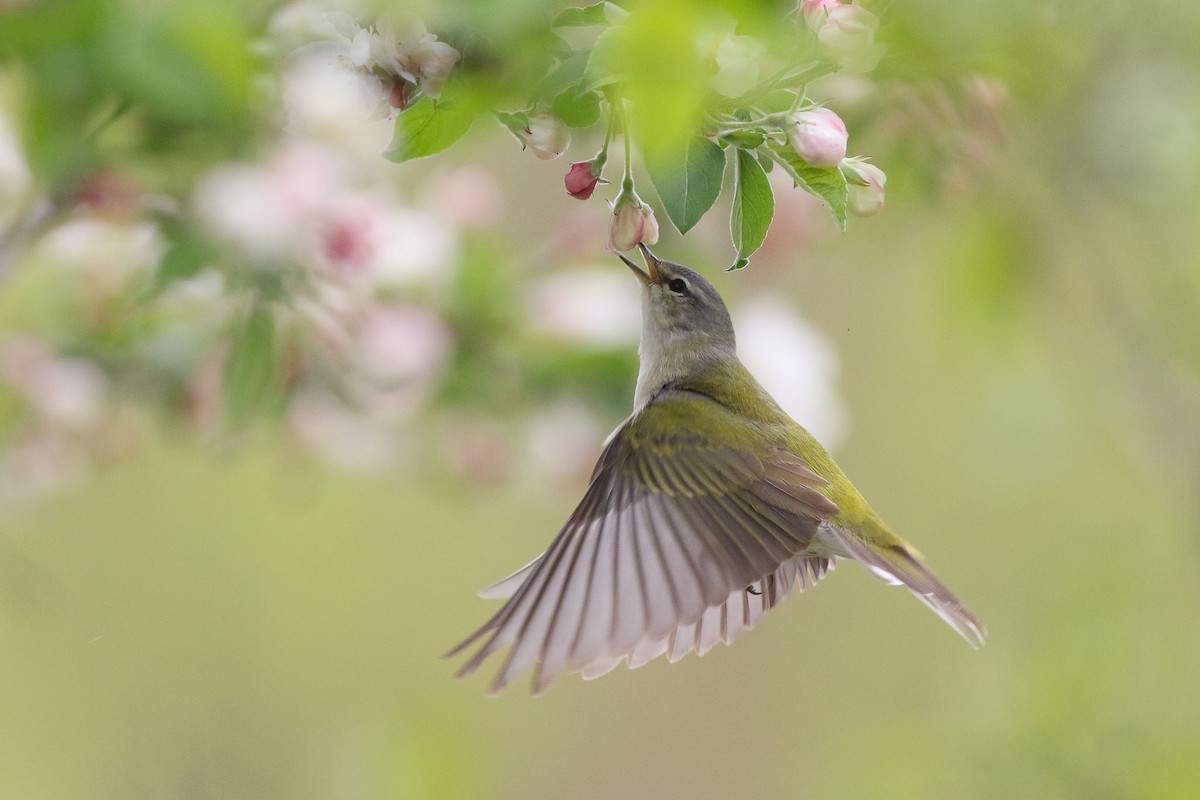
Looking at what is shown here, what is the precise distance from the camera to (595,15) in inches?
27.9

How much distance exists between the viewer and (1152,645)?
223cm

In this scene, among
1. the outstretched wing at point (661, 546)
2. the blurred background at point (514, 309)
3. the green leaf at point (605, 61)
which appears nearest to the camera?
the green leaf at point (605, 61)

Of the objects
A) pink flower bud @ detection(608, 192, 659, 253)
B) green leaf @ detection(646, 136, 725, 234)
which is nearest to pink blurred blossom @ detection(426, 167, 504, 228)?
pink flower bud @ detection(608, 192, 659, 253)

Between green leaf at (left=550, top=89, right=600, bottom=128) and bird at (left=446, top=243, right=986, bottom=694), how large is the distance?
32 cm

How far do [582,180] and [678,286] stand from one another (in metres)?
0.75

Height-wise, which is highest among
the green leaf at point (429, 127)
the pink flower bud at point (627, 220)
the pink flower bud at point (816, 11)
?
the pink flower bud at point (816, 11)

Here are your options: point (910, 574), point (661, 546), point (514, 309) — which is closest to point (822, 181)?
point (661, 546)

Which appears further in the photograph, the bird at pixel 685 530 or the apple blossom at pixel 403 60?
the bird at pixel 685 530

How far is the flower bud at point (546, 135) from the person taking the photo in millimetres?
748

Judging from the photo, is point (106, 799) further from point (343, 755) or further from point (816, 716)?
point (816, 716)

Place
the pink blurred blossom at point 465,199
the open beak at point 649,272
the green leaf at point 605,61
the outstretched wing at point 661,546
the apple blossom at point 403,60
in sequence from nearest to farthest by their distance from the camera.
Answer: the green leaf at point 605,61 < the apple blossom at point 403,60 < the outstretched wing at point 661,546 < the open beak at point 649,272 < the pink blurred blossom at point 465,199

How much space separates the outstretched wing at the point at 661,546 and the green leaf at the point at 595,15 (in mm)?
395

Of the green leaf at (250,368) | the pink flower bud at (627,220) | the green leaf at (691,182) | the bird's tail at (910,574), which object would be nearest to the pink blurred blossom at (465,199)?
the green leaf at (250,368)

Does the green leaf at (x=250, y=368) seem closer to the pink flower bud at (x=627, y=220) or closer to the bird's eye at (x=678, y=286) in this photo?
the bird's eye at (x=678, y=286)
